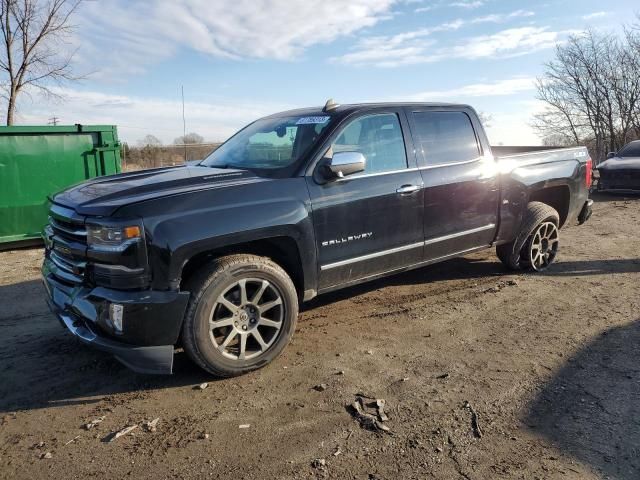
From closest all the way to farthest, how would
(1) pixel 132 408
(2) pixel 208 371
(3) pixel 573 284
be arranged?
(1) pixel 132 408
(2) pixel 208 371
(3) pixel 573 284

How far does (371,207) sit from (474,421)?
1846mm

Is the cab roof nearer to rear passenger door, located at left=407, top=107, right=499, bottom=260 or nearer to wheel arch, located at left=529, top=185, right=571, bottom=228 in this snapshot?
rear passenger door, located at left=407, top=107, right=499, bottom=260

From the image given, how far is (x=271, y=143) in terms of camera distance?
14.7 ft

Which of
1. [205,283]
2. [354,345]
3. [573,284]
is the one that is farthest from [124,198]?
[573,284]

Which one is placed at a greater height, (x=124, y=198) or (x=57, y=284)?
(x=124, y=198)

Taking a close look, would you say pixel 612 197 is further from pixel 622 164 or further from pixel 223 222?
pixel 223 222

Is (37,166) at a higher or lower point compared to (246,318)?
higher

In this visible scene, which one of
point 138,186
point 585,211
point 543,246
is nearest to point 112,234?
point 138,186

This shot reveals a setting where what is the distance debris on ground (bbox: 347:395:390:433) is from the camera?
2.93 meters

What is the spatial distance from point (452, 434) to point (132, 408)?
1.97m

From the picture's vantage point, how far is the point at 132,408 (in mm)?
3199

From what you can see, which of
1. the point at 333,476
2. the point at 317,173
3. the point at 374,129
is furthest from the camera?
the point at 374,129

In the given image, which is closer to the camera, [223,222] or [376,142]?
[223,222]

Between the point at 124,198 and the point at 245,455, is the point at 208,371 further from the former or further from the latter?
the point at 124,198
